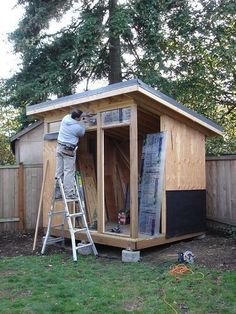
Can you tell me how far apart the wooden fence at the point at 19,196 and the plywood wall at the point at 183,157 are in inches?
155

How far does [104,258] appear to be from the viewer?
24.5ft

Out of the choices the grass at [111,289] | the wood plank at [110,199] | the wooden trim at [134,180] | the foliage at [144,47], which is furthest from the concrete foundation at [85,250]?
the foliage at [144,47]

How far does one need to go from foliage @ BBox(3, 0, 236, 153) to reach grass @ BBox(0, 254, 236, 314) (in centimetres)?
704

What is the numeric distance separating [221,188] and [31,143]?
22.6 ft

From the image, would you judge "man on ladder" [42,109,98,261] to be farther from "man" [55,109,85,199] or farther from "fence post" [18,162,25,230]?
"fence post" [18,162,25,230]

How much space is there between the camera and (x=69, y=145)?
7.85 metres

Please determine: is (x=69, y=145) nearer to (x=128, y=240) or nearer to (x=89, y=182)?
(x=89, y=182)

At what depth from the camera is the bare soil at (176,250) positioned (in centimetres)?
661

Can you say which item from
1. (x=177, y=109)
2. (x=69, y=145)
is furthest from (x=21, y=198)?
(x=177, y=109)

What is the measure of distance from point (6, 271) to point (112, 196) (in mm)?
4354

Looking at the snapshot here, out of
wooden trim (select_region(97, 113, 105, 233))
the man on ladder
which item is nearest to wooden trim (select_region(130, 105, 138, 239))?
wooden trim (select_region(97, 113, 105, 233))

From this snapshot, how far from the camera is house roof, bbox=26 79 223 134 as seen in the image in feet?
23.1

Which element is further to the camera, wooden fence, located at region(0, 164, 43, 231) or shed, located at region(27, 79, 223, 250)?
wooden fence, located at region(0, 164, 43, 231)

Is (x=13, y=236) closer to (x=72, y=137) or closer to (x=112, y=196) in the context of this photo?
(x=112, y=196)
